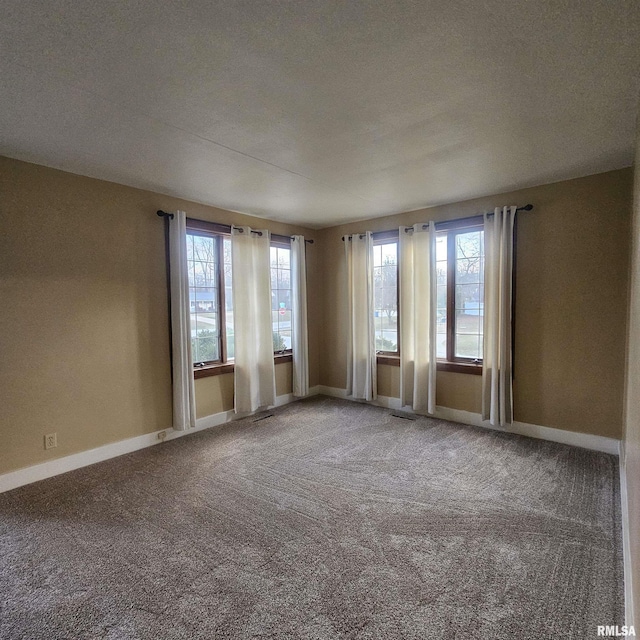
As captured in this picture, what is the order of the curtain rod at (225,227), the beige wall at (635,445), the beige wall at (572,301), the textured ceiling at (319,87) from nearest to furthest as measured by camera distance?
the beige wall at (635,445) → the textured ceiling at (319,87) → the beige wall at (572,301) → the curtain rod at (225,227)

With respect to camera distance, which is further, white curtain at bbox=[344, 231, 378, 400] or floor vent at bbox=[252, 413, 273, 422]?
white curtain at bbox=[344, 231, 378, 400]

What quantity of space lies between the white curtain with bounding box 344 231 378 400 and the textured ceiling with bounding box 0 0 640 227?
5.82ft

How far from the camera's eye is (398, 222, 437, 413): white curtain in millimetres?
4297

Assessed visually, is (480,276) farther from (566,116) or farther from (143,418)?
(143,418)

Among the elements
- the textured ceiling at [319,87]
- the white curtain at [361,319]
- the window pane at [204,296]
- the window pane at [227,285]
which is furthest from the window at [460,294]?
the window pane at [204,296]

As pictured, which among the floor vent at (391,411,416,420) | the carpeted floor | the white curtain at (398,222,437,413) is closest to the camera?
the carpeted floor

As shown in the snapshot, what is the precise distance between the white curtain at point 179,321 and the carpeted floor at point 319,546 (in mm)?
488

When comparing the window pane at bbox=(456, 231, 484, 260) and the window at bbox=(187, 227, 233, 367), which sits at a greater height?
the window pane at bbox=(456, 231, 484, 260)

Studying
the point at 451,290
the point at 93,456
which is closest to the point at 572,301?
the point at 451,290

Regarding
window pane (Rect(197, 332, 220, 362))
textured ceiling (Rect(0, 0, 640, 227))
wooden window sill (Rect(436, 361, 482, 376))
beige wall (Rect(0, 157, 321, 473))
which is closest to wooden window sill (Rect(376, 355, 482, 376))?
wooden window sill (Rect(436, 361, 482, 376))

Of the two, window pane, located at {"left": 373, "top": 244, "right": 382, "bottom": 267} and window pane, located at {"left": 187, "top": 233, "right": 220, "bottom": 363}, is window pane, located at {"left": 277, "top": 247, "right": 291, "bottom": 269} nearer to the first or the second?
window pane, located at {"left": 187, "top": 233, "right": 220, "bottom": 363}

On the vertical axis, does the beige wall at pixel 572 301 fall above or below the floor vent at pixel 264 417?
above

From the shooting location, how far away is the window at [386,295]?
4859 mm

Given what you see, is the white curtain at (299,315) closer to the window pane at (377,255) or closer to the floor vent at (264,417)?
the floor vent at (264,417)
